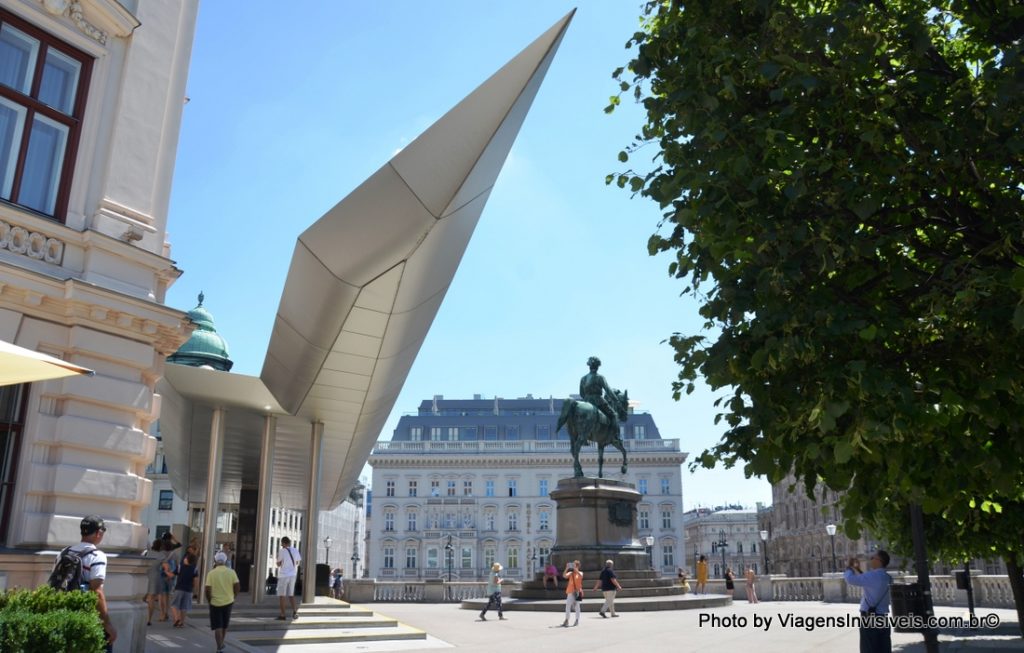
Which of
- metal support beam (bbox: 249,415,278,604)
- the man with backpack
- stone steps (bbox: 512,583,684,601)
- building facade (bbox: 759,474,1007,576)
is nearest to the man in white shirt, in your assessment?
metal support beam (bbox: 249,415,278,604)

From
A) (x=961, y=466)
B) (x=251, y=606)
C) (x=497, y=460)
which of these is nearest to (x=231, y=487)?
(x=251, y=606)

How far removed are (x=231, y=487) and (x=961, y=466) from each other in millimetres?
35347

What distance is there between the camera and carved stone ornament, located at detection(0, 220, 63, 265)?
32.0ft

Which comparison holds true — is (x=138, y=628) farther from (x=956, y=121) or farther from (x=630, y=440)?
(x=630, y=440)

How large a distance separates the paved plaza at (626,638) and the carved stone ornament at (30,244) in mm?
5877

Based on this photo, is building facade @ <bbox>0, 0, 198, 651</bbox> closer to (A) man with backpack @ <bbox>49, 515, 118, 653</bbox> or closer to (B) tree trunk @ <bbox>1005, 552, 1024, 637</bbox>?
(A) man with backpack @ <bbox>49, 515, 118, 653</bbox>

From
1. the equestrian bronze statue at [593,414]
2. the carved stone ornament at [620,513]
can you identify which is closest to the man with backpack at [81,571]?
the carved stone ornament at [620,513]

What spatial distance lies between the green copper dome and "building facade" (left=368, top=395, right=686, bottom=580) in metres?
63.1

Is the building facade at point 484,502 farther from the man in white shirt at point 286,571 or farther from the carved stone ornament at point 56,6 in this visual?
the carved stone ornament at point 56,6

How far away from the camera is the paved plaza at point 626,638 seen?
43.9 feet

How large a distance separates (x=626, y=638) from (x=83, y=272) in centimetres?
1099

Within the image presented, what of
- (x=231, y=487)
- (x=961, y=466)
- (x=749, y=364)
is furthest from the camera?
(x=231, y=487)

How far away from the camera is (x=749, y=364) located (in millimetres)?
6684

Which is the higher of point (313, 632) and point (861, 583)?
point (861, 583)
